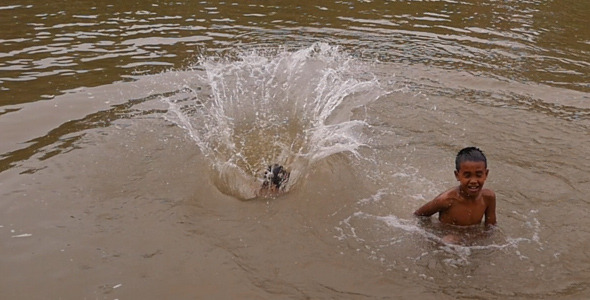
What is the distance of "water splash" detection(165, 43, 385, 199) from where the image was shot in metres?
6.57

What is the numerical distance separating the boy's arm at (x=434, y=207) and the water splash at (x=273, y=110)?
4.41 feet

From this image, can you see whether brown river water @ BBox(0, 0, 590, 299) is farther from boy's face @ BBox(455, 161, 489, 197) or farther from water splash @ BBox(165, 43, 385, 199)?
boy's face @ BBox(455, 161, 489, 197)

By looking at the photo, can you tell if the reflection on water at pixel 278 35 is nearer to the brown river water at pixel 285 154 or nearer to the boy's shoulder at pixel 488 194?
the brown river water at pixel 285 154

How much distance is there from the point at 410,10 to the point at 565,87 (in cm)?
465

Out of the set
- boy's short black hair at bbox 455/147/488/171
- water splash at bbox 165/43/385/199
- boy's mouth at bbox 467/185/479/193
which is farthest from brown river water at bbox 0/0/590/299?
boy's short black hair at bbox 455/147/488/171

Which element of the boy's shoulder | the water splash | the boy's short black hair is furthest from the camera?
the water splash

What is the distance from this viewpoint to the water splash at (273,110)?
259 inches

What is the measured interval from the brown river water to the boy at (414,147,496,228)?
131 millimetres

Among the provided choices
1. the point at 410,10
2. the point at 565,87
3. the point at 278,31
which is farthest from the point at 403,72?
the point at 410,10

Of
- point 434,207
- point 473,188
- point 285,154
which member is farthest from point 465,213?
point 285,154

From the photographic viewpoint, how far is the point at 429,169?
6387mm

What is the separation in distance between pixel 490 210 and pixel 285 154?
2.38 metres

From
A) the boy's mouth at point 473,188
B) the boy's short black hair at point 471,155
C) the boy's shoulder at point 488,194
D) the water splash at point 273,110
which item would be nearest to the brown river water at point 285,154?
the water splash at point 273,110

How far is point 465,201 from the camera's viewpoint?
16.8 feet
